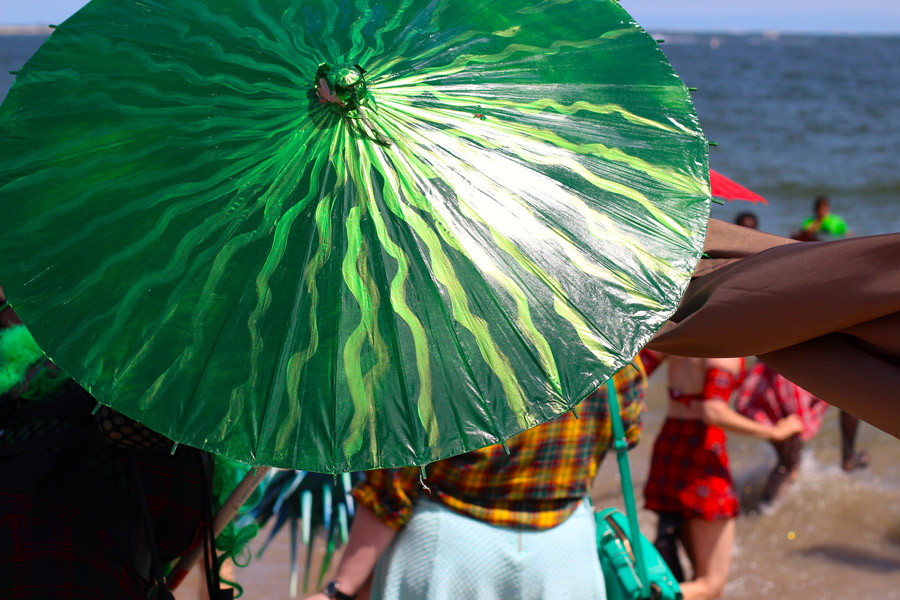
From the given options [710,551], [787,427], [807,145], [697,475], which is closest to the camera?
[710,551]

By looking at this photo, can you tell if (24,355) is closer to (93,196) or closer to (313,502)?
(93,196)

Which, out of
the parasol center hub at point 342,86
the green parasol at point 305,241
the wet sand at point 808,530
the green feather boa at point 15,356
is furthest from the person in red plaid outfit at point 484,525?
the wet sand at point 808,530

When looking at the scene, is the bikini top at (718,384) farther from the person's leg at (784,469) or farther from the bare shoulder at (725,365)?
the person's leg at (784,469)

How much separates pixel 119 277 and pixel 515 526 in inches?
55.2

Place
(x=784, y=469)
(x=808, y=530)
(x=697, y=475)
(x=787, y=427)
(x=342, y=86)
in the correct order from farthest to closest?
(x=784, y=469) < (x=808, y=530) < (x=787, y=427) < (x=697, y=475) < (x=342, y=86)

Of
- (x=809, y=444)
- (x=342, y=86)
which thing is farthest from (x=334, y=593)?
(x=809, y=444)

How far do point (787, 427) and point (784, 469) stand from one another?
3.52 feet

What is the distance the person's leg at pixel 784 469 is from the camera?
550 centimetres

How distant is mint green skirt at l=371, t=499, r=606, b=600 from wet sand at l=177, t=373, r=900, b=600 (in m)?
2.04

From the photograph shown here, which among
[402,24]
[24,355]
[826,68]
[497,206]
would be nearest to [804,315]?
[497,206]

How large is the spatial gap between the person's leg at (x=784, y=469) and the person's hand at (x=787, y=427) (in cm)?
83

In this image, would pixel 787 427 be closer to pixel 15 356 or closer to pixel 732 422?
pixel 732 422

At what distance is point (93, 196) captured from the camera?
4.36 feet

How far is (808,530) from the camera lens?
5.24m
